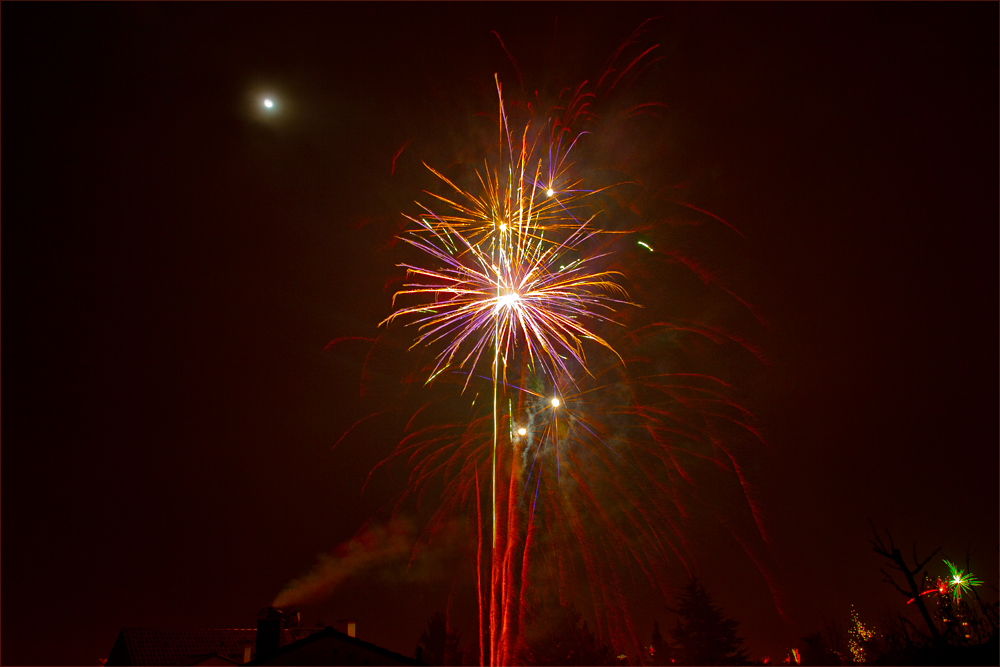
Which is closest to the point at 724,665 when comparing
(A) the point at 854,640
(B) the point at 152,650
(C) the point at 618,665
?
(C) the point at 618,665

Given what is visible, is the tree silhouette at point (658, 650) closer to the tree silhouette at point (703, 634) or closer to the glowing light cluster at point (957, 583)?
the tree silhouette at point (703, 634)

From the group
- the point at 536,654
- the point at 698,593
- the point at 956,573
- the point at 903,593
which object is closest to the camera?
the point at 903,593

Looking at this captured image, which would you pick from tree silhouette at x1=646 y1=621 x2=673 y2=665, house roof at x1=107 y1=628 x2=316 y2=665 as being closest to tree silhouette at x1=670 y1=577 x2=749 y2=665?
tree silhouette at x1=646 y1=621 x2=673 y2=665

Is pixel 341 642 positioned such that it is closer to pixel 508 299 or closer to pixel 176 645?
pixel 508 299

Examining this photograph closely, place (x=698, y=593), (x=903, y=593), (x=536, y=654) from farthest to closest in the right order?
(x=536, y=654)
(x=698, y=593)
(x=903, y=593)

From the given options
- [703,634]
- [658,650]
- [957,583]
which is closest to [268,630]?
[957,583]

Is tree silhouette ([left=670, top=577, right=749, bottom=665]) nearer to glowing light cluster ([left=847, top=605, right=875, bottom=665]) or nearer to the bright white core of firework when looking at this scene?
glowing light cluster ([left=847, top=605, right=875, bottom=665])

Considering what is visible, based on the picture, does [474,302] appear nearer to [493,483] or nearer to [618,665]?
[493,483]
